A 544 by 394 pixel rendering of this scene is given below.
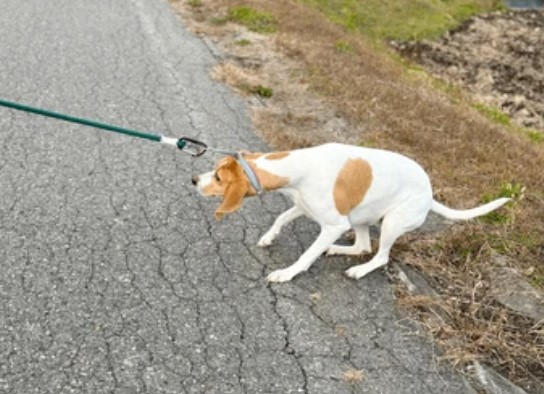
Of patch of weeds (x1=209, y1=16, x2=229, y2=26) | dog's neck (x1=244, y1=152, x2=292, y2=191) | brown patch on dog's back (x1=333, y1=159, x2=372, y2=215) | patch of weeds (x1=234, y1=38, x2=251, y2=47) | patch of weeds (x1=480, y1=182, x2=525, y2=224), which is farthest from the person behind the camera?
patch of weeds (x1=209, y1=16, x2=229, y2=26)

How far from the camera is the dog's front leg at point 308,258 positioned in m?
4.18

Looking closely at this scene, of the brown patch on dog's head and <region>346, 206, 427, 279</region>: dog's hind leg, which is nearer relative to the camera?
the brown patch on dog's head

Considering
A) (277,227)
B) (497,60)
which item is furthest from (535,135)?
(277,227)

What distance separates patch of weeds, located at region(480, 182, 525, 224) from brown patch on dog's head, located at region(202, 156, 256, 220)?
7.78 ft

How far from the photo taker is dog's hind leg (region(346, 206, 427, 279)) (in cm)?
431

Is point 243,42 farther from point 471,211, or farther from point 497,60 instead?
point 471,211

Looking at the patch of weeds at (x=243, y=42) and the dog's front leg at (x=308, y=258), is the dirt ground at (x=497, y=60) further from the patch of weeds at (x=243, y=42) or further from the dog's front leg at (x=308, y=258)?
the dog's front leg at (x=308, y=258)

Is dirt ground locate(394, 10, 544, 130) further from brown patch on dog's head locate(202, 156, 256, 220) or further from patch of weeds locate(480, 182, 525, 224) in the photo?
brown patch on dog's head locate(202, 156, 256, 220)

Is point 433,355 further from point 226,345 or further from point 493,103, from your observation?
point 493,103

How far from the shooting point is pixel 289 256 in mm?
4641

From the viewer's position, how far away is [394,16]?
14922 millimetres

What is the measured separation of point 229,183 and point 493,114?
630 cm

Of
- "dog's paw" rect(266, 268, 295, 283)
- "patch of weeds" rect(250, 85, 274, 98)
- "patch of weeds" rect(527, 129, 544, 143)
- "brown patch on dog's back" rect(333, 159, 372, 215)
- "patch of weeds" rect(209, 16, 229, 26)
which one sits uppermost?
"brown patch on dog's back" rect(333, 159, 372, 215)

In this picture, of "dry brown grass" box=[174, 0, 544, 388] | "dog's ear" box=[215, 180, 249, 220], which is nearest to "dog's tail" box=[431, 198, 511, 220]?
"dry brown grass" box=[174, 0, 544, 388]
